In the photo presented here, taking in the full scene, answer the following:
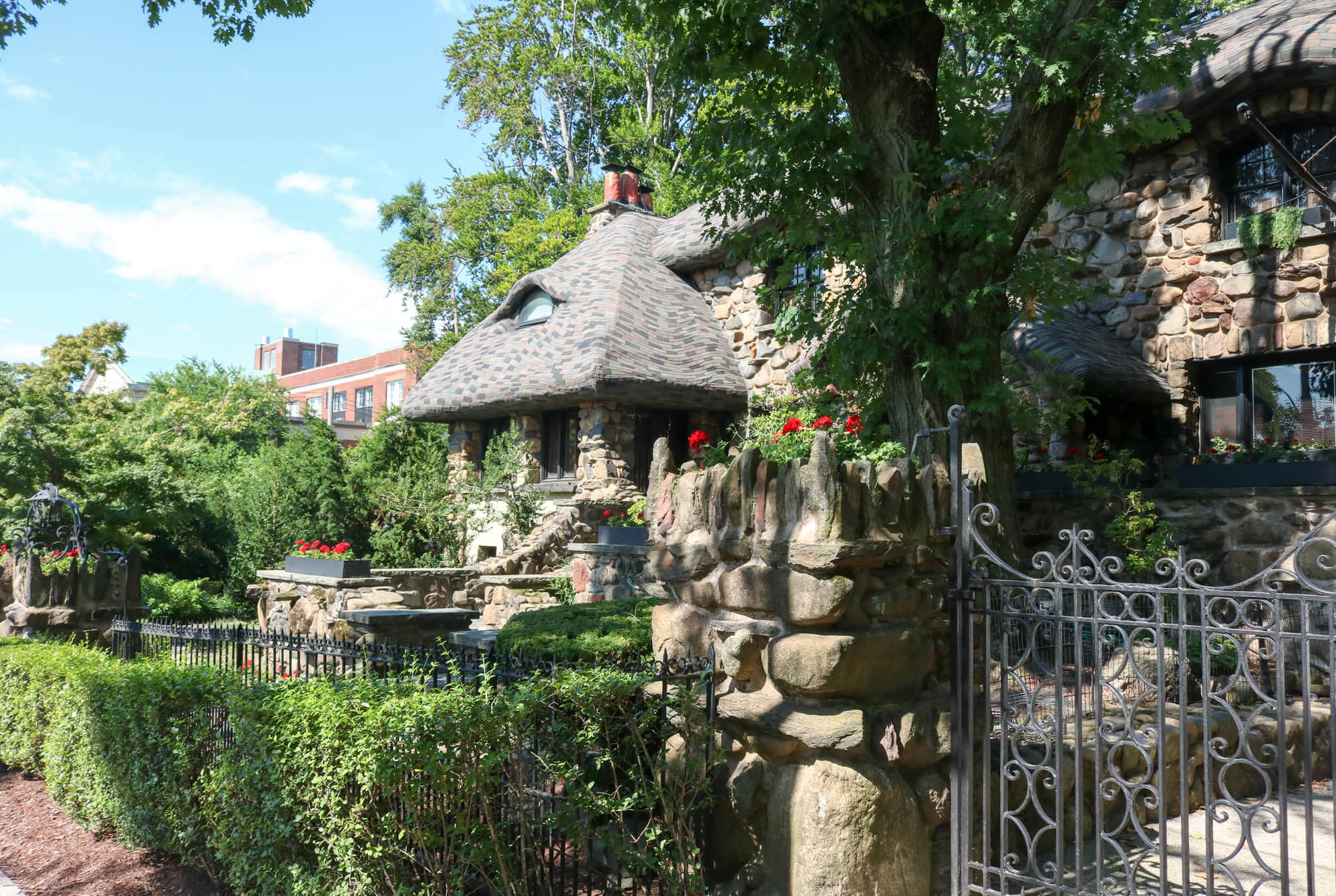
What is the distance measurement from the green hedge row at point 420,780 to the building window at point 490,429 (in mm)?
12090

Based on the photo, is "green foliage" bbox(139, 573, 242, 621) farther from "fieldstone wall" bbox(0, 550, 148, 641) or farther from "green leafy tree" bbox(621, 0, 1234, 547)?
"green leafy tree" bbox(621, 0, 1234, 547)

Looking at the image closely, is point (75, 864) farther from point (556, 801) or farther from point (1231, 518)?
point (1231, 518)

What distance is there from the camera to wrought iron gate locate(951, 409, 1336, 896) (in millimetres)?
3340

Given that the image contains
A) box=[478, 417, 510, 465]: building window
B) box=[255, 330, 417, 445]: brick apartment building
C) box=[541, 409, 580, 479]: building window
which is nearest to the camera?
box=[541, 409, 580, 479]: building window

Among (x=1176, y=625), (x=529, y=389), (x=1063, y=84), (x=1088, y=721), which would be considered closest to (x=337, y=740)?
(x=1176, y=625)

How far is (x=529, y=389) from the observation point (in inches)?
587

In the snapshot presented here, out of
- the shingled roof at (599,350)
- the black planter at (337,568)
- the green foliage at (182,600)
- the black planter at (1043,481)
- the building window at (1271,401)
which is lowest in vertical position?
the green foliage at (182,600)

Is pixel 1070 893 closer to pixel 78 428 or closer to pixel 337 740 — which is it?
pixel 337 740

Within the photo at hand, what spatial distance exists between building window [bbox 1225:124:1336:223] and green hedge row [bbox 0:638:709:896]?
9.49 metres

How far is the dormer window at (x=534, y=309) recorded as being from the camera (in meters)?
17.0

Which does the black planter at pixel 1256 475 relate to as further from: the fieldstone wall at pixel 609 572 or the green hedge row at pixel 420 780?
the green hedge row at pixel 420 780

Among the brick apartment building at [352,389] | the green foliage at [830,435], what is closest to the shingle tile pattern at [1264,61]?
the green foliage at [830,435]

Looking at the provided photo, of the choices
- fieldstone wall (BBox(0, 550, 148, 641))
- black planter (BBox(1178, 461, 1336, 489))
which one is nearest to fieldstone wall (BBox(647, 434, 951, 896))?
black planter (BBox(1178, 461, 1336, 489))

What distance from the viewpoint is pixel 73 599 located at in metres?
8.79
